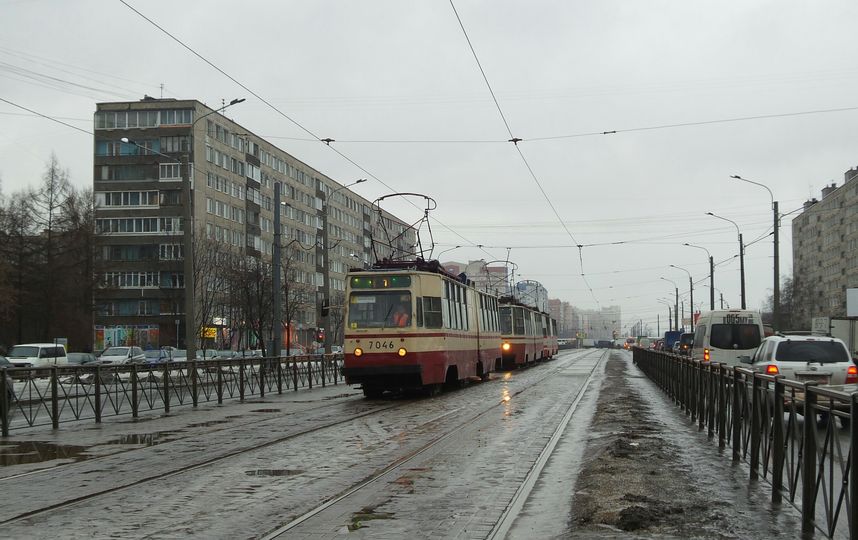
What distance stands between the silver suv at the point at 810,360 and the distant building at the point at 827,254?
3564 inches

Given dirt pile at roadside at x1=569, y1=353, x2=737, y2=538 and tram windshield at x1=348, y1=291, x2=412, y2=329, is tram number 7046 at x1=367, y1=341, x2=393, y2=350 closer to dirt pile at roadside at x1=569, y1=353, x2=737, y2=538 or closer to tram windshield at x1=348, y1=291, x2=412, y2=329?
tram windshield at x1=348, y1=291, x2=412, y2=329

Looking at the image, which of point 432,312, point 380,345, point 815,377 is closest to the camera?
point 815,377

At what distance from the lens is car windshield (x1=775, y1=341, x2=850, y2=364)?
16812mm

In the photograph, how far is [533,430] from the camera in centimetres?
1506

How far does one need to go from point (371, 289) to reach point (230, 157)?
213 ft

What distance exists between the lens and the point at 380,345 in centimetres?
2214

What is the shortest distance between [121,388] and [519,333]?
28180 millimetres

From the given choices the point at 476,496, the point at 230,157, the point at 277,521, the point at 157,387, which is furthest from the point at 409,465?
the point at 230,157

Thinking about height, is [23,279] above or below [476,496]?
above

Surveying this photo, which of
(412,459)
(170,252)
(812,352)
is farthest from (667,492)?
(170,252)

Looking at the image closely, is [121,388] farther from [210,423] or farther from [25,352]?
[25,352]

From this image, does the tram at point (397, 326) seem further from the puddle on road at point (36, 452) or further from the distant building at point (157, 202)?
the distant building at point (157, 202)

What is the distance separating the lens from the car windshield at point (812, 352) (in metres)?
16.8

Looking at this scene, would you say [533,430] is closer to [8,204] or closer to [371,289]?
[371,289]
